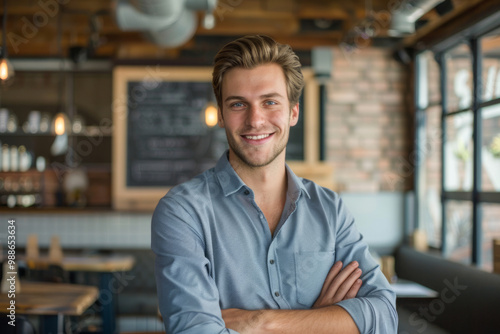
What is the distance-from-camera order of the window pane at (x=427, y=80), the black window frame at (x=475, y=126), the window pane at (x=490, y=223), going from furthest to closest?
the window pane at (x=427, y=80)
the window pane at (x=490, y=223)
the black window frame at (x=475, y=126)

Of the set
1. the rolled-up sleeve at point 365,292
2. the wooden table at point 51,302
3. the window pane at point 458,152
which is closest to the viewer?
the rolled-up sleeve at point 365,292

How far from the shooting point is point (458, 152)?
4367 mm

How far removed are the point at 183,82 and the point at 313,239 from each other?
4.17m

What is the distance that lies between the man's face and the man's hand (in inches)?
14.4

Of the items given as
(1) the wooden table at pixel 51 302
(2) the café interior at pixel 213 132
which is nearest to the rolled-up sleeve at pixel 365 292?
(1) the wooden table at pixel 51 302

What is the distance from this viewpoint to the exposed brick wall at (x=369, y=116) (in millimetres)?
5262

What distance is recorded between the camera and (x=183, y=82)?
5.38 m

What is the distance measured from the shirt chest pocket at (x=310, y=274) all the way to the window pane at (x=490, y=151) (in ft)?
9.29

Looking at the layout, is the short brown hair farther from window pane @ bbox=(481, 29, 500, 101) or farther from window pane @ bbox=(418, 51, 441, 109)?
window pane @ bbox=(418, 51, 441, 109)

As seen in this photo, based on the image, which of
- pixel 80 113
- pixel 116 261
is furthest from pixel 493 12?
pixel 80 113

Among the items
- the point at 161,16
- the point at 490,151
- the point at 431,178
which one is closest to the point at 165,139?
the point at 161,16

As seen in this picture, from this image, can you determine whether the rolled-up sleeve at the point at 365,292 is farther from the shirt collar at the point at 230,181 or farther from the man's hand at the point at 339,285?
the shirt collar at the point at 230,181

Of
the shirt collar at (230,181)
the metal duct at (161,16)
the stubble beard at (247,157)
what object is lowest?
the shirt collar at (230,181)

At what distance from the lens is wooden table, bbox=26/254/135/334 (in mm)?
3990
